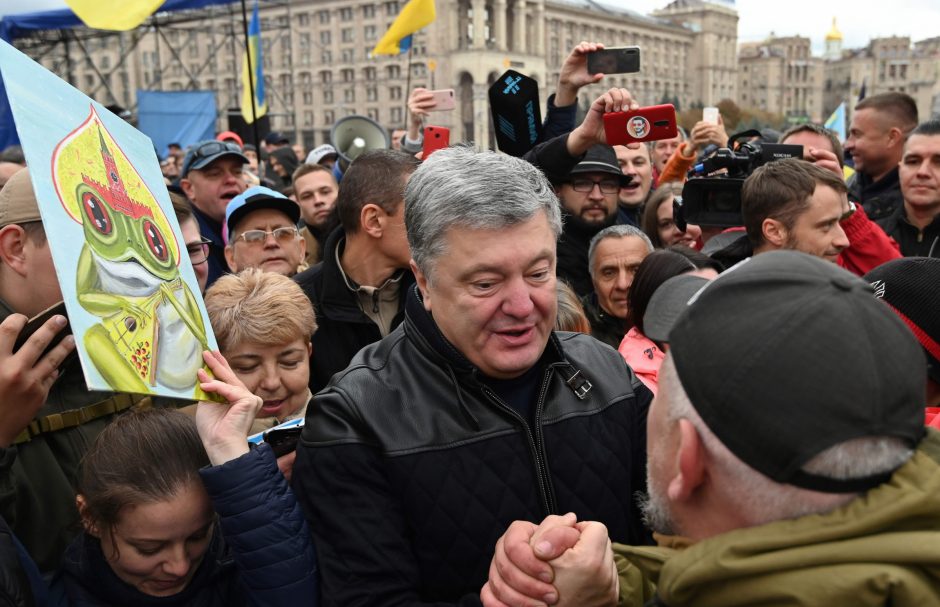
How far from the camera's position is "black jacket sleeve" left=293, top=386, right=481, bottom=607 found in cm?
155

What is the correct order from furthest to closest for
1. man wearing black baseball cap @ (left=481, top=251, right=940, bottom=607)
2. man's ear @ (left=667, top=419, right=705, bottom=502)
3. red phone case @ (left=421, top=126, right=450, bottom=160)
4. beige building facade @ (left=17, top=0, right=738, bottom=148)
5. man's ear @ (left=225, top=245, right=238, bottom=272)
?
beige building facade @ (left=17, top=0, right=738, bottom=148) → red phone case @ (left=421, top=126, right=450, bottom=160) → man's ear @ (left=225, top=245, right=238, bottom=272) → man's ear @ (left=667, top=419, right=705, bottom=502) → man wearing black baseball cap @ (left=481, top=251, right=940, bottom=607)

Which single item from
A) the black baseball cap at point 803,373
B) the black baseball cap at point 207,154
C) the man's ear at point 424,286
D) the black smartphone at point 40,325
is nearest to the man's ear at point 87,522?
the black smartphone at point 40,325

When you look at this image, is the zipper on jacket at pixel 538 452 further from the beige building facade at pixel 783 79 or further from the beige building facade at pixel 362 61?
the beige building facade at pixel 783 79

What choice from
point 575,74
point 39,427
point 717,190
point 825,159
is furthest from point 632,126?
point 39,427

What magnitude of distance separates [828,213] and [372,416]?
2.34 m

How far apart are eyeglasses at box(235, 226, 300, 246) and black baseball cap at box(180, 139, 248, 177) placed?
1243mm

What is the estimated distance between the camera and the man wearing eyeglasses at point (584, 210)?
4102mm

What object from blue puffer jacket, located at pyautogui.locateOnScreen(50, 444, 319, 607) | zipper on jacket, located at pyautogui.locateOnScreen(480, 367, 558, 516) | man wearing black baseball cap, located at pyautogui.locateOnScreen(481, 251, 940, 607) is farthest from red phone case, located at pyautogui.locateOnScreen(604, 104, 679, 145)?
man wearing black baseball cap, located at pyautogui.locateOnScreen(481, 251, 940, 607)

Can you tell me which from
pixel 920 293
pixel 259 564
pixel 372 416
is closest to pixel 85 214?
pixel 372 416

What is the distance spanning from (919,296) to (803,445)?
1.27 meters

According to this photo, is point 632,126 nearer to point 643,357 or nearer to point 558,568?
point 643,357

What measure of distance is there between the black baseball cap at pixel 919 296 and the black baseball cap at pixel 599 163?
6.88ft

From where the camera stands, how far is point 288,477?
1.99m

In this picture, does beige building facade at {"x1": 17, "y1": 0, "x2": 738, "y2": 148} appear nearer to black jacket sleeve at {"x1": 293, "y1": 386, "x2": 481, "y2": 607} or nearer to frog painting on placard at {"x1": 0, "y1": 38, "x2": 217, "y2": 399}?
frog painting on placard at {"x1": 0, "y1": 38, "x2": 217, "y2": 399}
